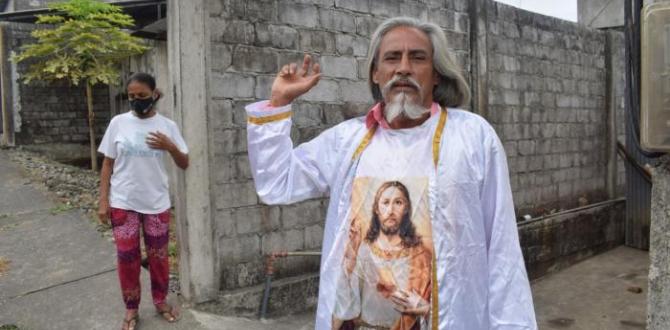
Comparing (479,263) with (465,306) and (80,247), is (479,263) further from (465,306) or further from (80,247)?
(80,247)

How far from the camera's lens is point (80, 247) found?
18.6 feet

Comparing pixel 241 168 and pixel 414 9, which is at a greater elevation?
pixel 414 9

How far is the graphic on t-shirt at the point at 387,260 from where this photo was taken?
68.1 inches

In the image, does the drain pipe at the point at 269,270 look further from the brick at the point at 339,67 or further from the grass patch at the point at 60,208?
the grass patch at the point at 60,208

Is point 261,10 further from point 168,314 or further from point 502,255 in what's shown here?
point 502,255

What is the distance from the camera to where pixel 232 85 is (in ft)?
14.2

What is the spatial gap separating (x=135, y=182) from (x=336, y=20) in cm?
244

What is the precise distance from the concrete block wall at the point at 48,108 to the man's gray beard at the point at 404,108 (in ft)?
38.1

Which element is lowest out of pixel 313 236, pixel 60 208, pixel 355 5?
pixel 313 236

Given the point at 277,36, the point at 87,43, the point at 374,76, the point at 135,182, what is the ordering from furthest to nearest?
the point at 87,43 < the point at 277,36 < the point at 135,182 < the point at 374,76

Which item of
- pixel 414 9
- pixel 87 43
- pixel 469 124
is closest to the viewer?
pixel 469 124

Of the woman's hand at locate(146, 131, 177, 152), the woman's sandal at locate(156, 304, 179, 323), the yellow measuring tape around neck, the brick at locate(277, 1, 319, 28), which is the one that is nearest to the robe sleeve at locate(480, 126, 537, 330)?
the yellow measuring tape around neck

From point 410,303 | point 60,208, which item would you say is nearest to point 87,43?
point 60,208

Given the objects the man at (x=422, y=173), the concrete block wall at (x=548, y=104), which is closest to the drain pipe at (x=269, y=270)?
the man at (x=422, y=173)
